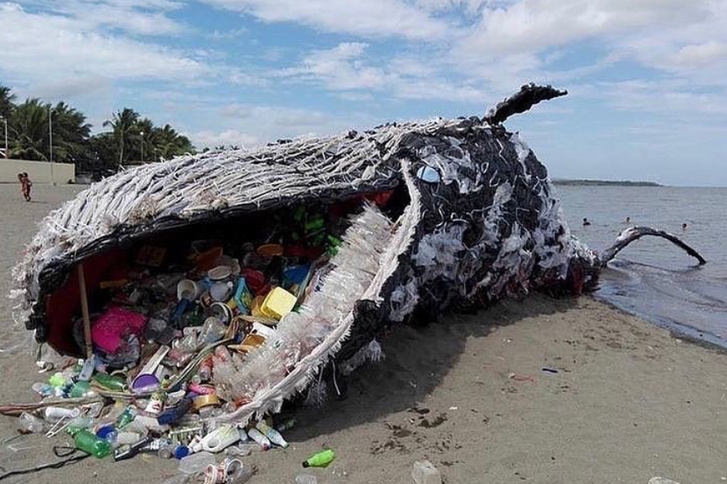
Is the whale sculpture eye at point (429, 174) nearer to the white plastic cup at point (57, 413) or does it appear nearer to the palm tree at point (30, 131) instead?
the white plastic cup at point (57, 413)

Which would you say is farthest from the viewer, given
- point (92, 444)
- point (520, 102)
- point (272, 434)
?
point (520, 102)

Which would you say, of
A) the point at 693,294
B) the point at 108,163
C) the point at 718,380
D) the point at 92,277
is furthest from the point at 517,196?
the point at 108,163

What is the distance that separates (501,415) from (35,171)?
147ft

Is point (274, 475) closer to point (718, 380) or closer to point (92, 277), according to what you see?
point (92, 277)

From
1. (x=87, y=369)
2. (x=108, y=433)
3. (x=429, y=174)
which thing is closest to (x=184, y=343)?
(x=87, y=369)

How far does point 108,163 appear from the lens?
53219 mm

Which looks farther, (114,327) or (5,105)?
(5,105)

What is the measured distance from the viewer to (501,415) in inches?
183

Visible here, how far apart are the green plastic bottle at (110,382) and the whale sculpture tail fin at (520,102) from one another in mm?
5190

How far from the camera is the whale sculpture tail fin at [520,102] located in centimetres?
802

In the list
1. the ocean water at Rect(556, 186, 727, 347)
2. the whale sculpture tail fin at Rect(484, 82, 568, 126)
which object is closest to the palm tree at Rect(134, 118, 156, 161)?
the ocean water at Rect(556, 186, 727, 347)

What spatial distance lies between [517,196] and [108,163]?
51615 mm

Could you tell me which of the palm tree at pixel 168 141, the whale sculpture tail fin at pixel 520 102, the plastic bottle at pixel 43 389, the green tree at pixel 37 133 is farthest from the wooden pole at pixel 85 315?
the palm tree at pixel 168 141

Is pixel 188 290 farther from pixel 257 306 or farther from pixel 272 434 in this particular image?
pixel 272 434
